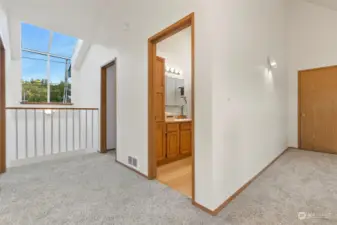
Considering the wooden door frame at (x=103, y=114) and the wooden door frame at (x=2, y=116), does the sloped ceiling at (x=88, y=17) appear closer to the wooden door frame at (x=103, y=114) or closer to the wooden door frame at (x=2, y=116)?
the wooden door frame at (x=103, y=114)

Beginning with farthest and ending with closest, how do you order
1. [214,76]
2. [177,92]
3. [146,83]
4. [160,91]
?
[177,92] → [160,91] → [146,83] → [214,76]

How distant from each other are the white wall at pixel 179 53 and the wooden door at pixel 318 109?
281 cm

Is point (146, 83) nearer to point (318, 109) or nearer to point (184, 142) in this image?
point (184, 142)

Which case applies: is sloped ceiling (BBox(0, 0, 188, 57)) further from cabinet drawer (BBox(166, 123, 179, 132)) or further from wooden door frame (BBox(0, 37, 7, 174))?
cabinet drawer (BBox(166, 123, 179, 132))

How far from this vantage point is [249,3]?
2404 millimetres

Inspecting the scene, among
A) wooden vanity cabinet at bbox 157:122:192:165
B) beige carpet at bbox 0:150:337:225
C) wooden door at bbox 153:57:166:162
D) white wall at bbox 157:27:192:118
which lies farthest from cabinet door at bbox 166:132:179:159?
white wall at bbox 157:27:192:118

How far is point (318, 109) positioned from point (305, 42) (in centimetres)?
165

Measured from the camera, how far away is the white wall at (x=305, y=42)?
4.03m

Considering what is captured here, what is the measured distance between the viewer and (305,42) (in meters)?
4.39

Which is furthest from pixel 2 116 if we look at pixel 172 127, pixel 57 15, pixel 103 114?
pixel 172 127

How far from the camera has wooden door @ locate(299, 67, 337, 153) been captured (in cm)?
403

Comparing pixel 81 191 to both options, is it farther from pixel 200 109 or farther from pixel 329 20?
pixel 329 20

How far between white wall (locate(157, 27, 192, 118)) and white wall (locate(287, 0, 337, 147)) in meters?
2.55

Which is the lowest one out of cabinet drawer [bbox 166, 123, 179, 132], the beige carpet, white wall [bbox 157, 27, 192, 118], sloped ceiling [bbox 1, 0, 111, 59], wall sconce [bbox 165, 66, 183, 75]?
the beige carpet
